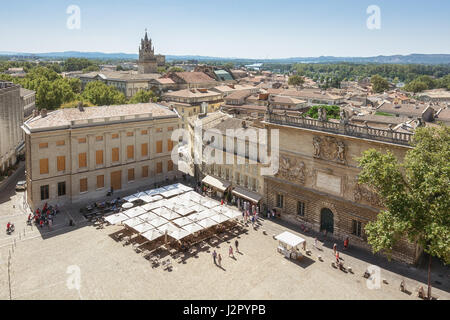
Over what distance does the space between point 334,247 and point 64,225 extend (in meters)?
27.0

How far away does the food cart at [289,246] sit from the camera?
30.2 metres

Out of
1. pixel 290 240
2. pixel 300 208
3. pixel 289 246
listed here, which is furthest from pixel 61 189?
pixel 300 208

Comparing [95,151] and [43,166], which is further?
[95,151]

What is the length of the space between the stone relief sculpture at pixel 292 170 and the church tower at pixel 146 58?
15445 cm

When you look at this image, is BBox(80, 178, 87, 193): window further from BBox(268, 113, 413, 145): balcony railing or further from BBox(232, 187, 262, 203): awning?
BBox(268, 113, 413, 145): balcony railing

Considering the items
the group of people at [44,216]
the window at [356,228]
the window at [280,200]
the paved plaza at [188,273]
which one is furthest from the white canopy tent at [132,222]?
the window at [356,228]

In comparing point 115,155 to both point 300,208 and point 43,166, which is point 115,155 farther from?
point 300,208

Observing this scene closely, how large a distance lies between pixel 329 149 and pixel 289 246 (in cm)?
989

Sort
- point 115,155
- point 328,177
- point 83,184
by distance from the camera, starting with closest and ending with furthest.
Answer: point 328,177 → point 83,184 → point 115,155

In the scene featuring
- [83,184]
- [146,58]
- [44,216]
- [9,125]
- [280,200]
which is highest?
[146,58]

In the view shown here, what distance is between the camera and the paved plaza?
83.1ft

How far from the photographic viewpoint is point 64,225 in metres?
36.7

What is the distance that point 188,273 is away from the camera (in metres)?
28.0

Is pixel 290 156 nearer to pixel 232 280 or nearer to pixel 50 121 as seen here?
pixel 232 280
